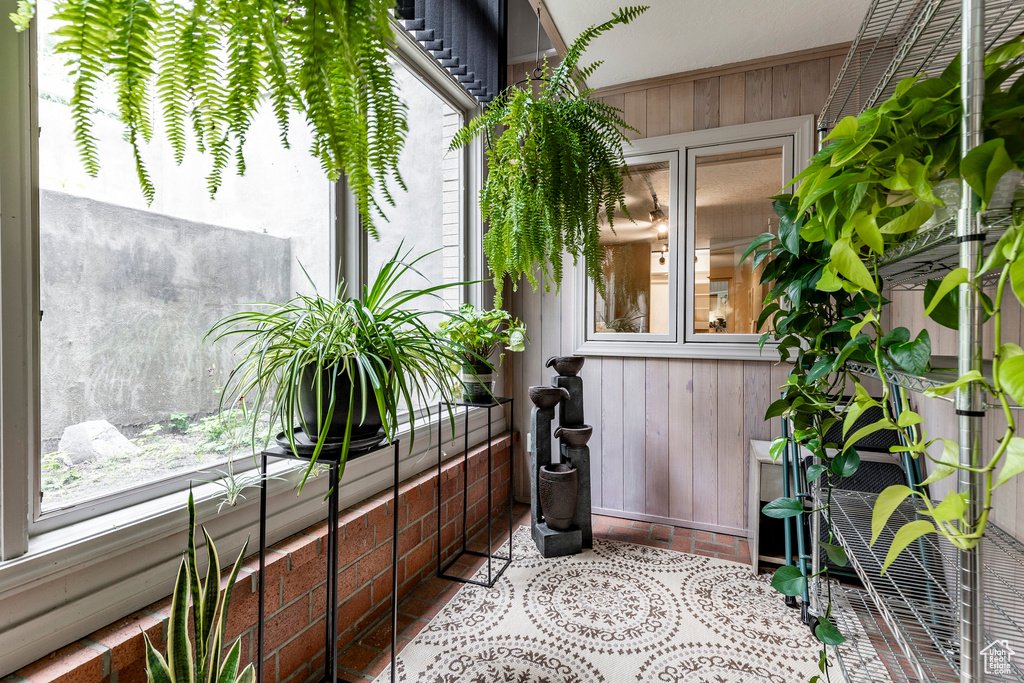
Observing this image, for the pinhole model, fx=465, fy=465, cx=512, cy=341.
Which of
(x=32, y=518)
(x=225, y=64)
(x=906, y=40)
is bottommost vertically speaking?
(x=32, y=518)

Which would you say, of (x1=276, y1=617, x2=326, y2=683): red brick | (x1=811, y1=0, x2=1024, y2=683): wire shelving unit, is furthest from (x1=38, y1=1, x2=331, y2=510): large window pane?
(x1=811, y1=0, x2=1024, y2=683): wire shelving unit

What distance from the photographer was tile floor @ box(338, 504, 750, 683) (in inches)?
57.1

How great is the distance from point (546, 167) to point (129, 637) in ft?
4.92

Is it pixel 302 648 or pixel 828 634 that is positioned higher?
pixel 828 634

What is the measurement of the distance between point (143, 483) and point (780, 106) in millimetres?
2851

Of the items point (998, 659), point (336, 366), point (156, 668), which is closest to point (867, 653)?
point (998, 659)

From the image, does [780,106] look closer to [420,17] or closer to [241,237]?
[420,17]

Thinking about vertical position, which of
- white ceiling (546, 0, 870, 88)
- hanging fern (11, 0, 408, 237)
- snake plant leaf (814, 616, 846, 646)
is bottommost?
snake plant leaf (814, 616, 846, 646)

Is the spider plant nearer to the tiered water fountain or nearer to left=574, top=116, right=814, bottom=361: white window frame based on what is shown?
the tiered water fountain

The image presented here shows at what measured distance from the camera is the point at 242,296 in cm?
138

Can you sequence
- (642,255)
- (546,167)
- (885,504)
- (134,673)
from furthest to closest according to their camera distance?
(642,255) → (546,167) → (134,673) → (885,504)

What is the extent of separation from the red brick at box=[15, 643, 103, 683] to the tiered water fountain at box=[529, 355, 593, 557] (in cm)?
152

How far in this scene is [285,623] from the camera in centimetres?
128

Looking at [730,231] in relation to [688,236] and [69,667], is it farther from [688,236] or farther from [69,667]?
[69,667]
